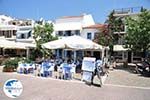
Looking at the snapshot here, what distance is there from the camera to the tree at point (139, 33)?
24828 millimetres

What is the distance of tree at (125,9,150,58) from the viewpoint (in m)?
24.8

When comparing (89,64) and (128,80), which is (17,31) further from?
(89,64)

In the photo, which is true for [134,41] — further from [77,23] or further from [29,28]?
[29,28]

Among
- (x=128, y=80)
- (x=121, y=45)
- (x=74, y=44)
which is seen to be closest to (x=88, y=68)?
(x=74, y=44)

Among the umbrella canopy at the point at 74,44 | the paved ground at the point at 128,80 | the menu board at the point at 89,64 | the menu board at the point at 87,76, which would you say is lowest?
the paved ground at the point at 128,80

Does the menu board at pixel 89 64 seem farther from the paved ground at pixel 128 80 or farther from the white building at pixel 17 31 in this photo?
the white building at pixel 17 31

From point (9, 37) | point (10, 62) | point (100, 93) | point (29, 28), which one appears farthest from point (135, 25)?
point (9, 37)

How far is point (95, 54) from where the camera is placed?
4172 centimetres

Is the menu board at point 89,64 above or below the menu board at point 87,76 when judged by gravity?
above

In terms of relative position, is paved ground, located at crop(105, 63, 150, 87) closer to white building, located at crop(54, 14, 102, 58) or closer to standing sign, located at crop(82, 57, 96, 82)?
standing sign, located at crop(82, 57, 96, 82)

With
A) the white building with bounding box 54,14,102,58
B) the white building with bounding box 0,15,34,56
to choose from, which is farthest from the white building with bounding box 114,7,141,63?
the white building with bounding box 0,15,34,56

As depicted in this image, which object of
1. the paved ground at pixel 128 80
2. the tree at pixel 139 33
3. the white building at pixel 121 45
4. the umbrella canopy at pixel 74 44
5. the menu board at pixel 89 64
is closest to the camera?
the menu board at pixel 89 64

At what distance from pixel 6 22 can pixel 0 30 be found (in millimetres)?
4307

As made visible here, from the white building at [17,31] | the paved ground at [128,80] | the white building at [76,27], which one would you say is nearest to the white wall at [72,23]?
the white building at [76,27]
